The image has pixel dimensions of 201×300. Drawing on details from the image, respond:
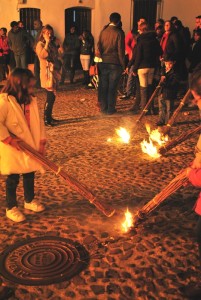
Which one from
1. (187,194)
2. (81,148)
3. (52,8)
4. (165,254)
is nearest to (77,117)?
(81,148)

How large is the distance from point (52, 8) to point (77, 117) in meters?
9.08

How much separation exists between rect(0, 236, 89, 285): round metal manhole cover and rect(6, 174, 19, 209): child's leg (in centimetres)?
67

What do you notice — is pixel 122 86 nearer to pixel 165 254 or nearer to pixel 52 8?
pixel 52 8

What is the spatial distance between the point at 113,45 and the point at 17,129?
224 inches

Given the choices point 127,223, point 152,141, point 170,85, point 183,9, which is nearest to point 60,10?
point 183,9

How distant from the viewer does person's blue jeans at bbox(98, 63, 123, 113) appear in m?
9.84

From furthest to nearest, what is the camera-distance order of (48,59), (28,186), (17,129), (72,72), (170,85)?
(72,72), (170,85), (48,59), (28,186), (17,129)

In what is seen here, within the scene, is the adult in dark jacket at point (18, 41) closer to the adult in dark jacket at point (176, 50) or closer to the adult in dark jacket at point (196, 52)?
the adult in dark jacket at point (196, 52)

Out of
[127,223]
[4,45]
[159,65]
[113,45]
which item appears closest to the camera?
[127,223]

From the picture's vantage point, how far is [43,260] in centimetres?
407

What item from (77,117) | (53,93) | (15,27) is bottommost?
(77,117)

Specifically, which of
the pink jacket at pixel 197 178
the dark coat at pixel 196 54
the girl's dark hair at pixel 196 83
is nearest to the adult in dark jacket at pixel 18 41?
the dark coat at pixel 196 54

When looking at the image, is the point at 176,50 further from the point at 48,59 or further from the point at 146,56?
the point at 48,59

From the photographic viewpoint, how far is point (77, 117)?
10.0m
